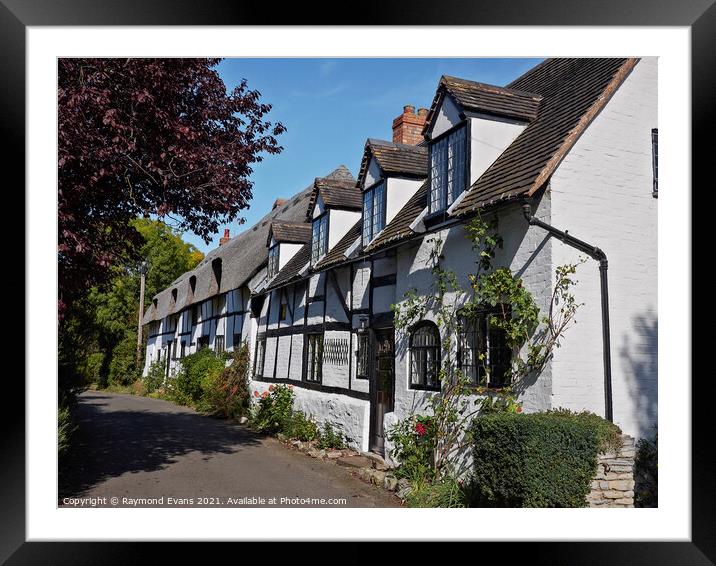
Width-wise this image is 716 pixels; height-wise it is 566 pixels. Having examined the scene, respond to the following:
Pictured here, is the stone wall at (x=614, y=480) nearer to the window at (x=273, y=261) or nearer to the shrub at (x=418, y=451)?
the shrub at (x=418, y=451)

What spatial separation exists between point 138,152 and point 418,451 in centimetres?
551

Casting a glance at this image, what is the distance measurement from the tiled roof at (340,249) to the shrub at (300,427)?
333 cm

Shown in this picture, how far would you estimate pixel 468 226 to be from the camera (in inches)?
309

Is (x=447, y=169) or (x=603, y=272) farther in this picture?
→ (x=447, y=169)

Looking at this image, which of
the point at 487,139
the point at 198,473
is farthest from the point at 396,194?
the point at 198,473

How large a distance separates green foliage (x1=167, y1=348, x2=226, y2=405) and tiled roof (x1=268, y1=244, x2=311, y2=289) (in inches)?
190

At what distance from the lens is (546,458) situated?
5.96 meters

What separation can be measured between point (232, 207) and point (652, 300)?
5.61 meters

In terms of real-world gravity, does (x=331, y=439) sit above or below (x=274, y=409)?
below

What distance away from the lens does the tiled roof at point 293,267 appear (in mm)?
15391

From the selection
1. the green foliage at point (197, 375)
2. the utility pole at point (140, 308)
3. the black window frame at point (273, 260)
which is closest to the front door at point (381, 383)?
the black window frame at point (273, 260)
